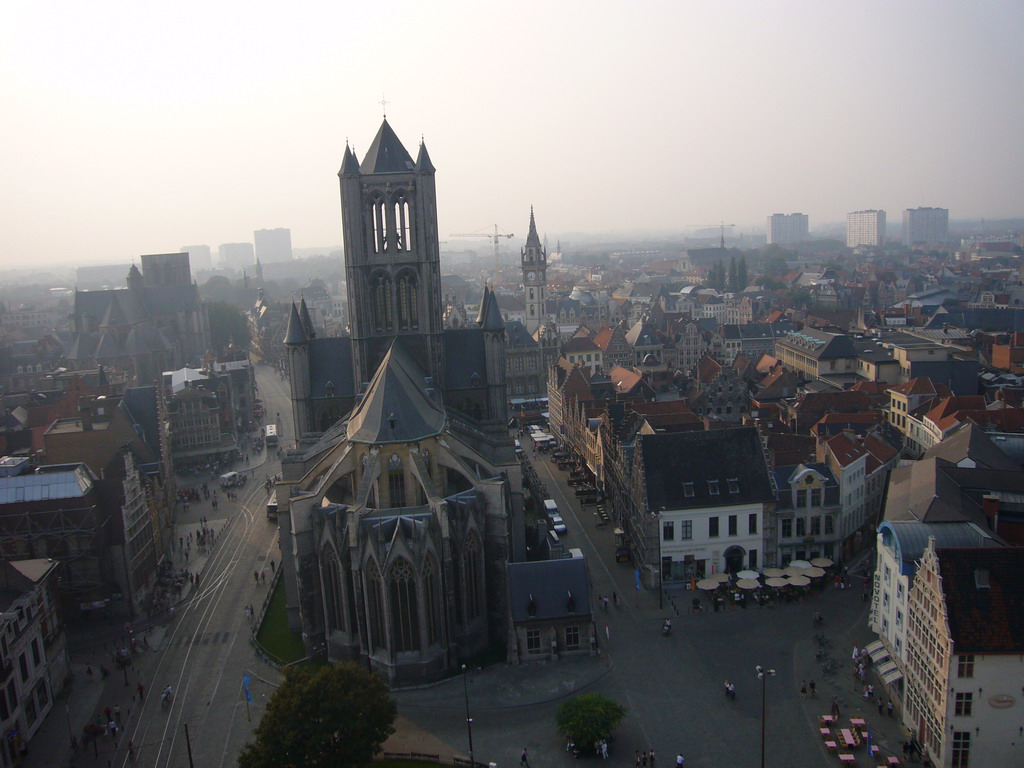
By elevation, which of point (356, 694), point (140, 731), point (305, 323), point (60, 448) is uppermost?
point (305, 323)

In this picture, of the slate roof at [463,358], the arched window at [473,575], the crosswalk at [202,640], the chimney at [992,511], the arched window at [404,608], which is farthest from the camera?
the slate roof at [463,358]

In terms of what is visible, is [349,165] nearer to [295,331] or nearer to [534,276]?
[295,331]

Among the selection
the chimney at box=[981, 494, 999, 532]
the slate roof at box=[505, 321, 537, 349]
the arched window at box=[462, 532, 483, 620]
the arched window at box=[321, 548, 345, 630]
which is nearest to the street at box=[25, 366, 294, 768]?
the arched window at box=[321, 548, 345, 630]

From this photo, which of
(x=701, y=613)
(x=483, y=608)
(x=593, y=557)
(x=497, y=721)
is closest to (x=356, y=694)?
(x=497, y=721)

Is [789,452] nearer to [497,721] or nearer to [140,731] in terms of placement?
[497,721]

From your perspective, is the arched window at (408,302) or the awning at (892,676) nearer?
the awning at (892,676)

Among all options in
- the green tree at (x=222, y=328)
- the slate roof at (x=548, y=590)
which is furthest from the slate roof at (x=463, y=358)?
the green tree at (x=222, y=328)

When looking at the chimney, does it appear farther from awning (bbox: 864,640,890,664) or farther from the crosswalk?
the crosswalk

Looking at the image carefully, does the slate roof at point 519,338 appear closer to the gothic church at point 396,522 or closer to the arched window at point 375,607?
the gothic church at point 396,522
